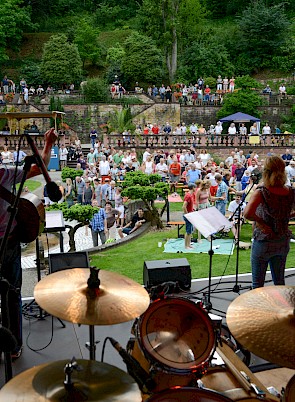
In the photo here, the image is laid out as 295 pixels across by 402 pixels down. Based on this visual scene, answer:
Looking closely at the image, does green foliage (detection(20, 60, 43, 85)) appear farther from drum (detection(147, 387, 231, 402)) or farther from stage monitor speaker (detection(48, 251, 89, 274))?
drum (detection(147, 387, 231, 402))

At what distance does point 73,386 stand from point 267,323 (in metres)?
Answer: 1.26

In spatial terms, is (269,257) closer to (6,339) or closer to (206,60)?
(6,339)

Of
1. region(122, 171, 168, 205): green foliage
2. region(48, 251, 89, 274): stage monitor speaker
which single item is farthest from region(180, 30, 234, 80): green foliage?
region(48, 251, 89, 274): stage monitor speaker

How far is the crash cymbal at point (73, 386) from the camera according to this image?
256cm

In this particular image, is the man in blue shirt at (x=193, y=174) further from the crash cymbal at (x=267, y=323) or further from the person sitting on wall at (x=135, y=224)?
the crash cymbal at (x=267, y=323)

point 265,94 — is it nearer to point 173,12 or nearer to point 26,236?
point 173,12

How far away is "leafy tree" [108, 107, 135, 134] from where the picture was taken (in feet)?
100

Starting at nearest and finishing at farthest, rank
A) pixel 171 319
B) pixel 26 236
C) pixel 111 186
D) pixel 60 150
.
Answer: pixel 171 319, pixel 26 236, pixel 111 186, pixel 60 150

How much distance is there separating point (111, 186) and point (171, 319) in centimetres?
1082

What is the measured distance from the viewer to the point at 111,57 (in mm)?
41844

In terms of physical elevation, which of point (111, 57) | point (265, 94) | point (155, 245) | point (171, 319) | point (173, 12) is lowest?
point (155, 245)

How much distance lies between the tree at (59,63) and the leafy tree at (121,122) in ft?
23.8

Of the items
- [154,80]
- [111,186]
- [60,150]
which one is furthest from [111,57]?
[111,186]

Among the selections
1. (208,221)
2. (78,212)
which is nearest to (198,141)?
(78,212)
